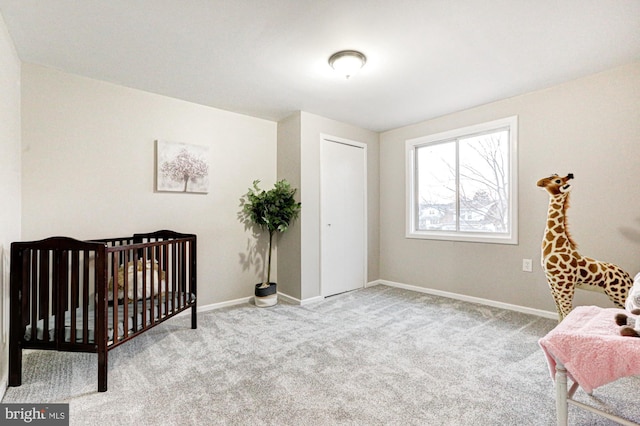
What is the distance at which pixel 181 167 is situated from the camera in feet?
9.90

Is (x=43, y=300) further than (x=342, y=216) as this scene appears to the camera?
No

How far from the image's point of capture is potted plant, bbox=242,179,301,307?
3.30 m

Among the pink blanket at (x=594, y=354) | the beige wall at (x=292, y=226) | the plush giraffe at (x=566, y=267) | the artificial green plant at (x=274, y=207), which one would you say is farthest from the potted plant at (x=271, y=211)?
the pink blanket at (x=594, y=354)

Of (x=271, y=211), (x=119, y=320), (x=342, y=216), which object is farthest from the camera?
(x=342, y=216)

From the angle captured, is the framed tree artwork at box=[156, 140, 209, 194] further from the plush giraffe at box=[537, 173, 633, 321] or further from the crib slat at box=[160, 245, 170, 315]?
the plush giraffe at box=[537, 173, 633, 321]

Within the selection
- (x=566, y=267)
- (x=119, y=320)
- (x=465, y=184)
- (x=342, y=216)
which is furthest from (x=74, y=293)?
(x=465, y=184)

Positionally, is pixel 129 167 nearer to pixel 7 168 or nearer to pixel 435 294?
pixel 7 168

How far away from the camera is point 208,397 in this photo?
1.64 metres

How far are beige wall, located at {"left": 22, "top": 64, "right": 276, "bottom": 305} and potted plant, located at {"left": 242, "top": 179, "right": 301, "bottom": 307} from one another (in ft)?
0.83

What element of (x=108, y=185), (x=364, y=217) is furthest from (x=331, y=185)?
(x=108, y=185)

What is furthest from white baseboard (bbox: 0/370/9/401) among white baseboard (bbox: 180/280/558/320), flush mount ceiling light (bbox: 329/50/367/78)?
flush mount ceiling light (bbox: 329/50/367/78)

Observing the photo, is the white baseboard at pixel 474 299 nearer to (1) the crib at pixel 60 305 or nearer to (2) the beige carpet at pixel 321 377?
(2) the beige carpet at pixel 321 377

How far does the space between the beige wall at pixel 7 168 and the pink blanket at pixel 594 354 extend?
110 inches

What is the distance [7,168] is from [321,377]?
2373 millimetres
